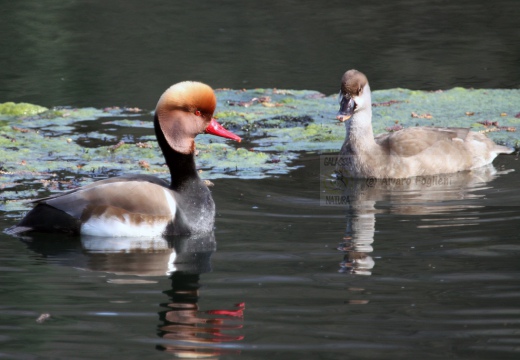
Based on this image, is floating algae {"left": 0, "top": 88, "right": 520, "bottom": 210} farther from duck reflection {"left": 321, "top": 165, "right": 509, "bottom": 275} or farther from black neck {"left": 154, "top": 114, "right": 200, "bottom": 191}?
black neck {"left": 154, "top": 114, "right": 200, "bottom": 191}

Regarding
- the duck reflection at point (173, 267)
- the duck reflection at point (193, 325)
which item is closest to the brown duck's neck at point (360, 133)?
the duck reflection at point (173, 267)

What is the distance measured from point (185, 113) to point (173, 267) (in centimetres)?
162

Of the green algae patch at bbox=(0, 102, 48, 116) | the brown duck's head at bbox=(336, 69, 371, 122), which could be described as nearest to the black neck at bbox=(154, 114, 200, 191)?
the brown duck's head at bbox=(336, 69, 371, 122)

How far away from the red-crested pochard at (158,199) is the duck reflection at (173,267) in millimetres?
106

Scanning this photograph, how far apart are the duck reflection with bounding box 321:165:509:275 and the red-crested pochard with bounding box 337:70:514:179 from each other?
0.33 feet

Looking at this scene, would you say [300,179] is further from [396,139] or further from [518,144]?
[518,144]

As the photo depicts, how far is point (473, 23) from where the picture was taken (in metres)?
20.4

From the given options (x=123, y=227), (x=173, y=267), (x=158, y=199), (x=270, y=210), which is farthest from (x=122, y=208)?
(x=270, y=210)

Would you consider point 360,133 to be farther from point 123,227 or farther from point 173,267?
point 173,267

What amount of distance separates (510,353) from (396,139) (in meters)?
5.62

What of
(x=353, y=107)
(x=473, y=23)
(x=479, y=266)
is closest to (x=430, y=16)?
(x=473, y=23)

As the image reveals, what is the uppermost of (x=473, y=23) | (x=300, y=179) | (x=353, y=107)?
(x=473, y=23)

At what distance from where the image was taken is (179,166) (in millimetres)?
8312

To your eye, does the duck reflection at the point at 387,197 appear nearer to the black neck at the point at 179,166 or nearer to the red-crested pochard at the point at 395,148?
the red-crested pochard at the point at 395,148
